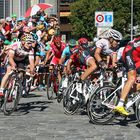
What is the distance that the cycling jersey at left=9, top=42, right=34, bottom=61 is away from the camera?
10898 millimetres

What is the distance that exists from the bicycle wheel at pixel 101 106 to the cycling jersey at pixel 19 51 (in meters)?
2.34

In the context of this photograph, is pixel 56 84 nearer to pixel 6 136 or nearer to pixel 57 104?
pixel 57 104

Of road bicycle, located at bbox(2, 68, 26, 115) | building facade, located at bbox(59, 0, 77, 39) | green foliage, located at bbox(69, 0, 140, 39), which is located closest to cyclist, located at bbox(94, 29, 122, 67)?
road bicycle, located at bbox(2, 68, 26, 115)

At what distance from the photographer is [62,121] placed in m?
9.81

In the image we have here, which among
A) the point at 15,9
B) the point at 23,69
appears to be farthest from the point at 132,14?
the point at 23,69

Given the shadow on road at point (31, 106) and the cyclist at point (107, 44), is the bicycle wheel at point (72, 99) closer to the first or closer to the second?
the cyclist at point (107, 44)

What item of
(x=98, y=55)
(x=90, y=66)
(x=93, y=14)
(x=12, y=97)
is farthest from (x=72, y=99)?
(x=93, y=14)

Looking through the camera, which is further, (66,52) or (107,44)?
(66,52)

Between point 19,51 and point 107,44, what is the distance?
1.92 metres

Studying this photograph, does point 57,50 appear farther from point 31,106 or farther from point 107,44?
point 107,44

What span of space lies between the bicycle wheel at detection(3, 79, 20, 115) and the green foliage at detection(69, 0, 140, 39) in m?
61.0

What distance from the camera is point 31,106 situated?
1203 cm

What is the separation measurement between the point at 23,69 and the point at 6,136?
2.72m

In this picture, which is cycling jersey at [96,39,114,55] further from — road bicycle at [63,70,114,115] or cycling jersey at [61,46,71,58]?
cycling jersey at [61,46,71,58]
